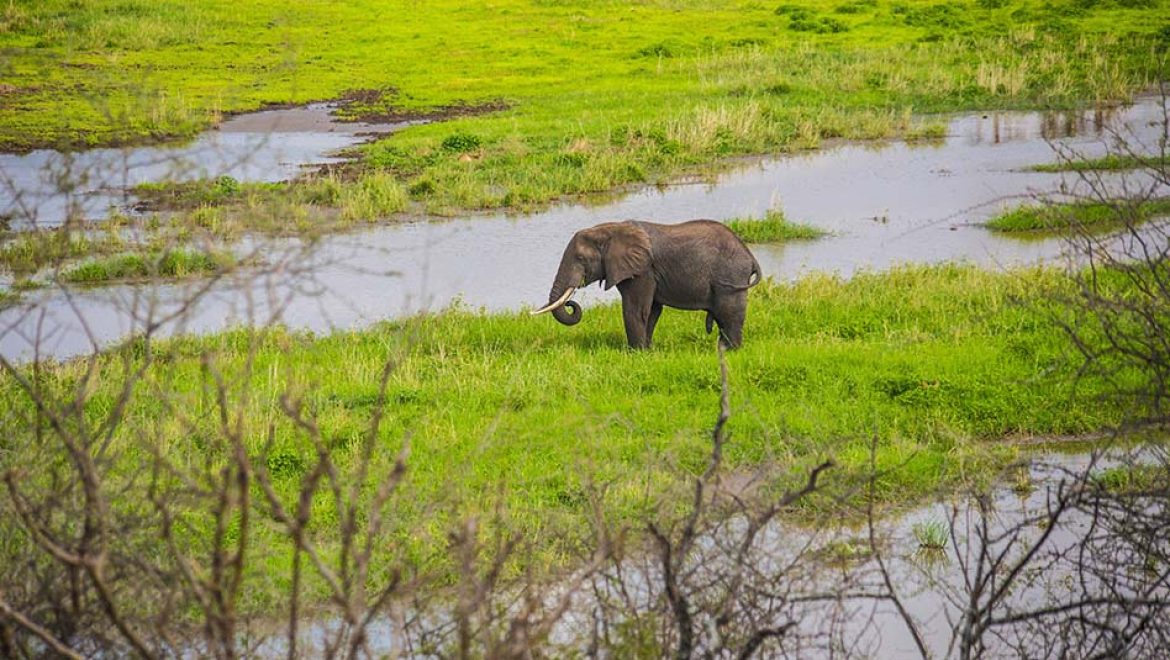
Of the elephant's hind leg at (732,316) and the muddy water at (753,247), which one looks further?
the muddy water at (753,247)

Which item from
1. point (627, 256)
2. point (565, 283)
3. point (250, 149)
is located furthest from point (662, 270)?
point (250, 149)

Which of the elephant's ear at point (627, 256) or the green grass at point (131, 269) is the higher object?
the elephant's ear at point (627, 256)

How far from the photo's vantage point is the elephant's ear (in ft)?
43.2

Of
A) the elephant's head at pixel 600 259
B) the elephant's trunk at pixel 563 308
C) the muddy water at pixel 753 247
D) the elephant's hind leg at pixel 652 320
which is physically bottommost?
the muddy water at pixel 753 247

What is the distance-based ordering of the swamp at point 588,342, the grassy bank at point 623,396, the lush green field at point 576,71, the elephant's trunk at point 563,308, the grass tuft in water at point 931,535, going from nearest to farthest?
the swamp at point 588,342 → the grass tuft in water at point 931,535 → the grassy bank at point 623,396 → the elephant's trunk at point 563,308 → the lush green field at point 576,71

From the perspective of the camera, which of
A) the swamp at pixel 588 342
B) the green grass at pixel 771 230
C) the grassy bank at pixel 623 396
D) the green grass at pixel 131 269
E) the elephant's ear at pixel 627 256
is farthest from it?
the green grass at pixel 771 230

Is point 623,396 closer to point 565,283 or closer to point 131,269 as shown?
point 565,283

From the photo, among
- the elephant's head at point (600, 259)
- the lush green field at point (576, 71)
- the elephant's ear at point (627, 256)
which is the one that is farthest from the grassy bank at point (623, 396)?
the lush green field at point (576, 71)

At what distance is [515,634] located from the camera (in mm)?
3814

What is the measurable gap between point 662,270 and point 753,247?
6058 millimetres

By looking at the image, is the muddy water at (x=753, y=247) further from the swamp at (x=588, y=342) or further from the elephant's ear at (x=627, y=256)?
the elephant's ear at (x=627, y=256)

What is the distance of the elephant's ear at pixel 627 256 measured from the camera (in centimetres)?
1317

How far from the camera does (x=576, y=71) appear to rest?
35.4 metres

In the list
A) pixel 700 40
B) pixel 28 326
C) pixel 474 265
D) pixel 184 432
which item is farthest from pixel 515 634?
pixel 700 40
